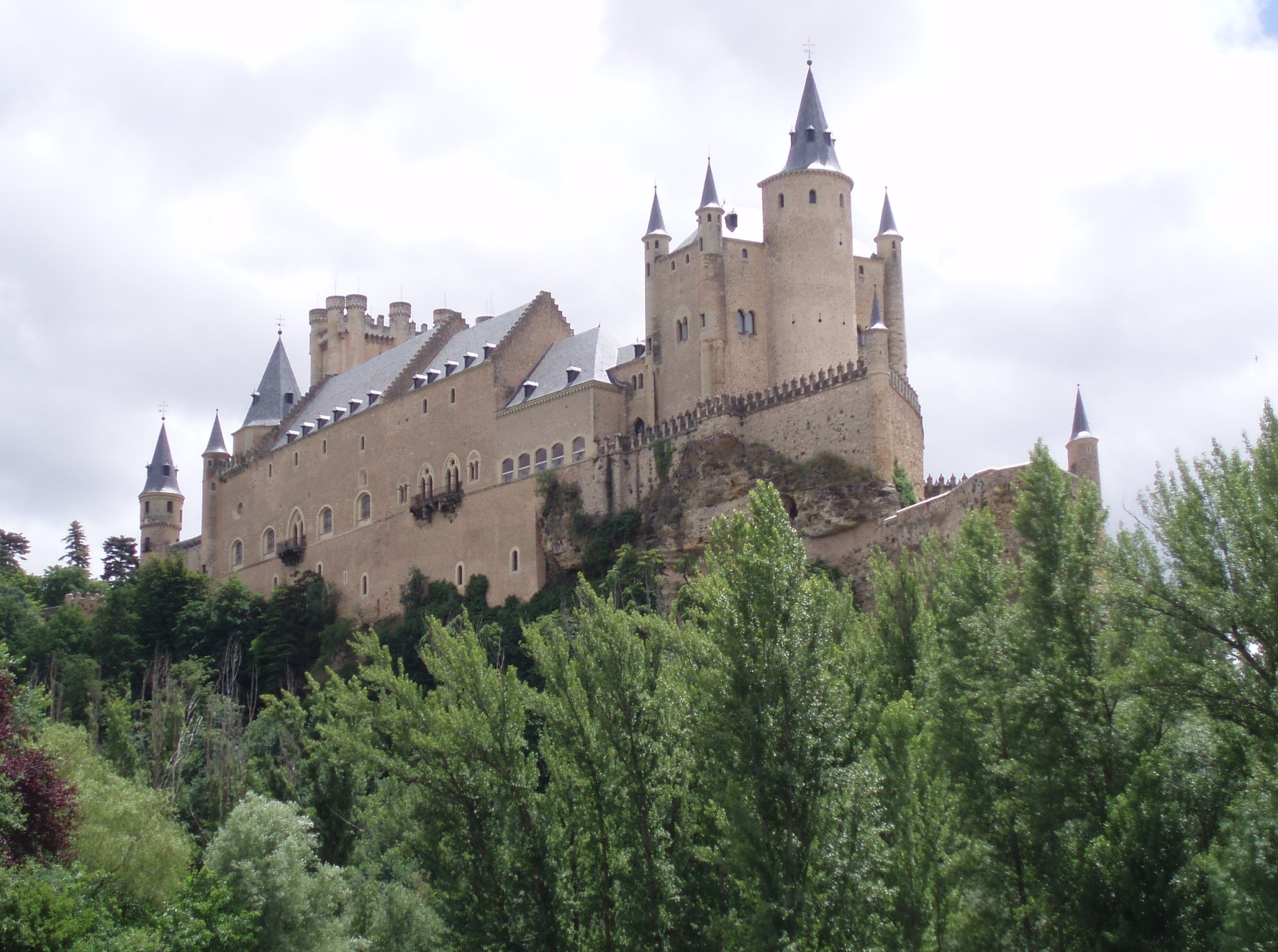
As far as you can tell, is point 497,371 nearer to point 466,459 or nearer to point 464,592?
point 466,459

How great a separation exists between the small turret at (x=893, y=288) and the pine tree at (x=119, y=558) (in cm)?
5065

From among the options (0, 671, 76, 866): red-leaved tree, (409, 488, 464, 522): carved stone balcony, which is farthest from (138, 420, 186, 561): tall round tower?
(0, 671, 76, 866): red-leaved tree

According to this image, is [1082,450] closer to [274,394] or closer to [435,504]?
[435,504]

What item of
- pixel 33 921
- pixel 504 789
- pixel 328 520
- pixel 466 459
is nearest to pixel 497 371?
pixel 466 459

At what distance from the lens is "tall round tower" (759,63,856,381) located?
57.8 metres

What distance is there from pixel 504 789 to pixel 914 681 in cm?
880

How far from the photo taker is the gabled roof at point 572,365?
209ft

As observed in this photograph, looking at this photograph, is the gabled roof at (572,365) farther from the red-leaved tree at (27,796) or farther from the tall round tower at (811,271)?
the red-leaved tree at (27,796)

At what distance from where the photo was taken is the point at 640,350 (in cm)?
6338

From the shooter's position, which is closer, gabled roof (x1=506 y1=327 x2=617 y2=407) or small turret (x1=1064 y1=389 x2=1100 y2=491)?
small turret (x1=1064 y1=389 x2=1100 y2=491)

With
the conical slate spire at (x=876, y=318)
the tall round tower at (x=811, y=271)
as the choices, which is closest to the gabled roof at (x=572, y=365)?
the tall round tower at (x=811, y=271)

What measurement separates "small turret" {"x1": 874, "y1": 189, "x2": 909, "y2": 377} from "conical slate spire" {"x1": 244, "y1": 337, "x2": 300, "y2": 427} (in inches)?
1551

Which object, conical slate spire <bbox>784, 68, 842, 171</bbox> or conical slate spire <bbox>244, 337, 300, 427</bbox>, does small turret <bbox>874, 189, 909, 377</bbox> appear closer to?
conical slate spire <bbox>784, 68, 842, 171</bbox>

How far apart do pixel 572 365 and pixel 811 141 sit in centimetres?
1367
